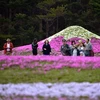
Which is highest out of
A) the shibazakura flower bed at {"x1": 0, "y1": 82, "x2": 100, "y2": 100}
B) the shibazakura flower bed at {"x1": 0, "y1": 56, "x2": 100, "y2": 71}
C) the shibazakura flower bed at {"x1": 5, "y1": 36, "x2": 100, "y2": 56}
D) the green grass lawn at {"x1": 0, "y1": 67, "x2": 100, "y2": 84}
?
the shibazakura flower bed at {"x1": 5, "y1": 36, "x2": 100, "y2": 56}

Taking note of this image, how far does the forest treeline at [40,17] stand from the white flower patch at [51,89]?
3482 centimetres

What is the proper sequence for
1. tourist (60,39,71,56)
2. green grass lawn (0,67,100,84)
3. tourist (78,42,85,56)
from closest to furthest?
1. green grass lawn (0,67,100,84)
2. tourist (60,39,71,56)
3. tourist (78,42,85,56)

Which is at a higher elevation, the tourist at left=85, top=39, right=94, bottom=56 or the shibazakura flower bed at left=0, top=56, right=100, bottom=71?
the tourist at left=85, top=39, right=94, bottom=56

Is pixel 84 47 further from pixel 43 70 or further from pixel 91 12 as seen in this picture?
pixel 91 12

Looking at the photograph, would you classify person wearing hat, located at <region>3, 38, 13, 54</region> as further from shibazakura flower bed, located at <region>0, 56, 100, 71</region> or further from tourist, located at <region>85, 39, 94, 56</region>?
tourist, located at <region>85, 39, 94, 56</region>

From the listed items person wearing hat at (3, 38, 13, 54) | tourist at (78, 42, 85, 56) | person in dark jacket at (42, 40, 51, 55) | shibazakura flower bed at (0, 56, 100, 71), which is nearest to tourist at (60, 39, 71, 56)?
tourist at (78, 42, 85, 56)

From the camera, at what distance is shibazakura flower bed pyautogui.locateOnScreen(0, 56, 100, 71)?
50.2ft

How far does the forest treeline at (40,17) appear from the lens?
48344mm

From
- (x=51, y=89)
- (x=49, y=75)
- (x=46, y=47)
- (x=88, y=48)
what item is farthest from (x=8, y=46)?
(x=51, y=89)

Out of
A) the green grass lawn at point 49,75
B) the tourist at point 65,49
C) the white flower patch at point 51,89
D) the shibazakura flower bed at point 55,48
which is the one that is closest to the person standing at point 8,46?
the tourist at point 65,49

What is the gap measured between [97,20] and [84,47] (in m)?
34.0

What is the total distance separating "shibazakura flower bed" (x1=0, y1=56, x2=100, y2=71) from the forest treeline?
29136mm

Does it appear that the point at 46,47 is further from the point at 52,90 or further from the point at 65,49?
the point at 52,90

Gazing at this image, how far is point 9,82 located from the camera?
12430mm
